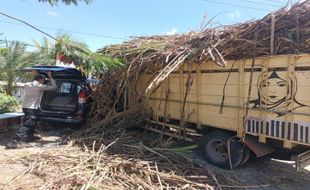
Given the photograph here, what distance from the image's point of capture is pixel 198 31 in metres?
9.01

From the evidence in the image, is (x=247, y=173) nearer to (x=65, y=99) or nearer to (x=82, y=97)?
(x=82, y=97)

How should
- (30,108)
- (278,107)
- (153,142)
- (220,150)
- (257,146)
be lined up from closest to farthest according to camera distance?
(278,107)
(257,146)
(220,150)
(153,142)
(30,108)

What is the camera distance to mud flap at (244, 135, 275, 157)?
7.25m

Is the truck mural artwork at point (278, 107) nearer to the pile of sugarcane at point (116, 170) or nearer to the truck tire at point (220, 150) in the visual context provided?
the truck tire at point (220, 150)

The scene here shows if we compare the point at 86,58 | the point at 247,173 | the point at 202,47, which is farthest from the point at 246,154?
the point at 86,58

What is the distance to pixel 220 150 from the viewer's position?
8.03 meters

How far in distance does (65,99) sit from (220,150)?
506 centimetres

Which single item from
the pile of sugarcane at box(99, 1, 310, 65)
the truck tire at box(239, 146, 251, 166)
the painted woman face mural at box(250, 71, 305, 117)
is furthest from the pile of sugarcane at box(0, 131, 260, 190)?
the pile of sugarcane at box(99, 1, 310, 65)

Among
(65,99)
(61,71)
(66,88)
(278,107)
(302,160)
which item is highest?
(61,71)

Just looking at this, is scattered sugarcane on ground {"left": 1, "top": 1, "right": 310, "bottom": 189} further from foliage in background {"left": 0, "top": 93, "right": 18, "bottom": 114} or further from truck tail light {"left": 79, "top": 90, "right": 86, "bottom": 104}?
foliage in background {"left": 0, "top": 93, "right": 18, "bottom": 114}

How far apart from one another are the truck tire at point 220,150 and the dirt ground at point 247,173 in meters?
0.20

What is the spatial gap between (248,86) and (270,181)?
1.92 m

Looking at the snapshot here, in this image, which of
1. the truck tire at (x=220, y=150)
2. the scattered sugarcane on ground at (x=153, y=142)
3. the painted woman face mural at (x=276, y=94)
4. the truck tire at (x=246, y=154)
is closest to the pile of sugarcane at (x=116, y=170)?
the scattered sugarcane on ground at (x=153, y=142)

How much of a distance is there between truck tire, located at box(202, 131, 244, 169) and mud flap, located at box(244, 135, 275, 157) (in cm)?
23
